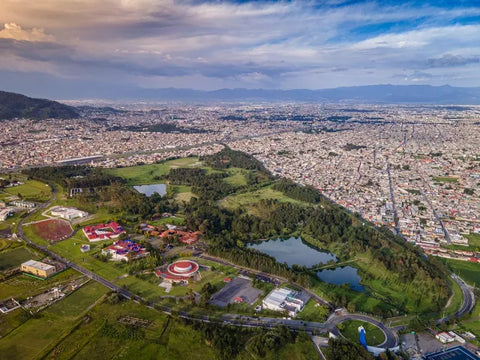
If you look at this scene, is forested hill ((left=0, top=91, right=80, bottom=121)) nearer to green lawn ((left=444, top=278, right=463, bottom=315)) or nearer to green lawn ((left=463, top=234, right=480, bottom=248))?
green lawn ((left=463, top=234, right=480, bottom=248))

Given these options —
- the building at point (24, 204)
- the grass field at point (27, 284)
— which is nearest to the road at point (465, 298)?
the grass field at point (27, 284)

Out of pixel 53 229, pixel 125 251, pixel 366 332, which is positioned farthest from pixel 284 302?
pixel 53 229

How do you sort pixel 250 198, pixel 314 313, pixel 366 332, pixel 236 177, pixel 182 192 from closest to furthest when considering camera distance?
pixel 366 332
pixel 314 313
pixel 250 198
pixel 182 192
pixel 236 177

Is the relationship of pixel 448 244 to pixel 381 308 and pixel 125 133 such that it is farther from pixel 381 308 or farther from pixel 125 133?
pixel 125 133

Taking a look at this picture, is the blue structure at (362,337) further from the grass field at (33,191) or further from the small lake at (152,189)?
the grass field at (33,191)

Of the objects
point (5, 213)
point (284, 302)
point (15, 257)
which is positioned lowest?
point (284, 302)

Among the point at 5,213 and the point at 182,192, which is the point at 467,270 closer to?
the point at 182,192

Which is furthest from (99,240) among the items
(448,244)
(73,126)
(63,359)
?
(73,126)
